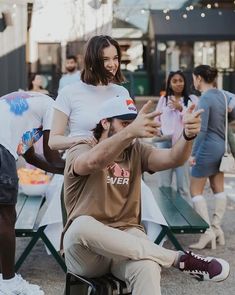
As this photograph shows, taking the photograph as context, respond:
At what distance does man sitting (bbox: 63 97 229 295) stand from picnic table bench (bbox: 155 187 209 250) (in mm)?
1518

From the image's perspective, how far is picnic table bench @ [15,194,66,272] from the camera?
14.7ft

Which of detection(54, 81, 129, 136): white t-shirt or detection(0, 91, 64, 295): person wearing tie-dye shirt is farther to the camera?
detection(0, 91, 64, 295): person wearing tie-dye shirt

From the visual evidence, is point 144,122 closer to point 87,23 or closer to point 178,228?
point 178,228

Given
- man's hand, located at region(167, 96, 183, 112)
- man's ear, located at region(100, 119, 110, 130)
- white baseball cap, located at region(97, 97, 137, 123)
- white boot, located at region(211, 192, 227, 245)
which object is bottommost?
white boot, located at region(211, 192, 227, 245)

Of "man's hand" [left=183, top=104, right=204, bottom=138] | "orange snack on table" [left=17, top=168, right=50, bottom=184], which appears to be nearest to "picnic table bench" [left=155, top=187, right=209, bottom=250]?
"orange snack on table" [left=17, top=168, right=50, bottom=184]

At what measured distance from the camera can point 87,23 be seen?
1784 centimetres

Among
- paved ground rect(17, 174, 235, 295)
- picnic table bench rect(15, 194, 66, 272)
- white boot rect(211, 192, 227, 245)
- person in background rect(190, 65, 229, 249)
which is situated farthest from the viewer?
white boot rect(211, 192, 227, 245)

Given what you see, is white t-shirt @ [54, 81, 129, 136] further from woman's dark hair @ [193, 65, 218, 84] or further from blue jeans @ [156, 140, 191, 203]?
blue jeans @ [156, 140, 191, 203]

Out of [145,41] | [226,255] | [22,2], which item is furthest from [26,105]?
[145,41]

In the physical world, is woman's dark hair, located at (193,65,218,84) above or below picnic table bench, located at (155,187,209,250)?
above

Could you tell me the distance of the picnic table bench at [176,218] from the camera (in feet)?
15.2

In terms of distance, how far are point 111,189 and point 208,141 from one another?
2.51 metres

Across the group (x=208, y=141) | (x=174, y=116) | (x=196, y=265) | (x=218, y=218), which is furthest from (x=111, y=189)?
(x=174, y=116)

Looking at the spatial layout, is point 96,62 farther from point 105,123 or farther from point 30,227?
point 30,227
